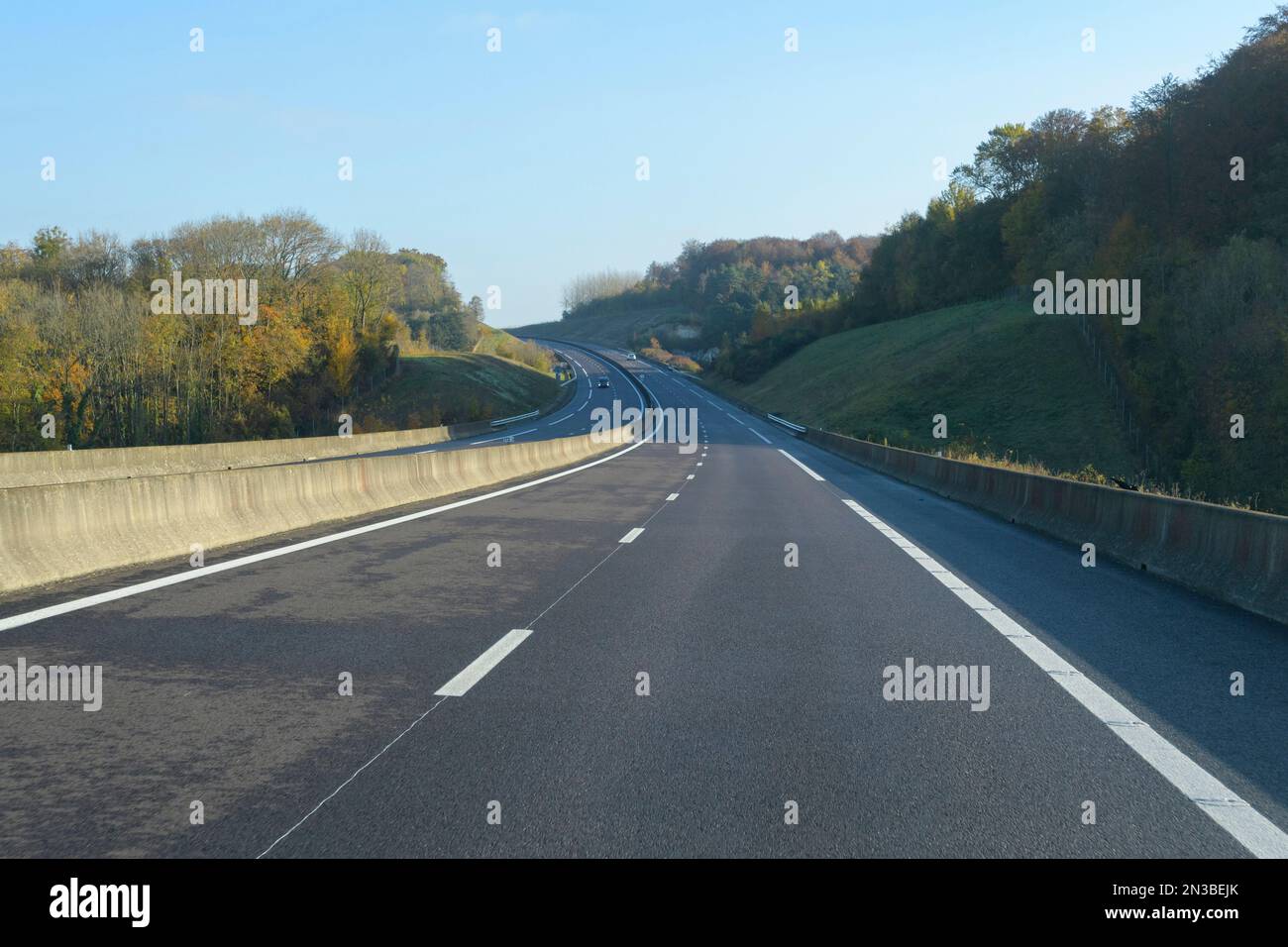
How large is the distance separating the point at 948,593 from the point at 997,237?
11932 cm

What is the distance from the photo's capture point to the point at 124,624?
28.2ft

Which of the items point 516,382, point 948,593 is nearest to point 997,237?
point 516,382

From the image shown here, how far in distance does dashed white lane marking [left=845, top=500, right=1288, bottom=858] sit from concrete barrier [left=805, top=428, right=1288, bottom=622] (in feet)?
7.79

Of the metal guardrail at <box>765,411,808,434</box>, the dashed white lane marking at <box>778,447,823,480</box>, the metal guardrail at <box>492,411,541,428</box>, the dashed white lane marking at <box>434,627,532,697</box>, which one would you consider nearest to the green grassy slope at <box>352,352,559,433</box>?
the metal guardrail at <box>492,411,541,428</box>

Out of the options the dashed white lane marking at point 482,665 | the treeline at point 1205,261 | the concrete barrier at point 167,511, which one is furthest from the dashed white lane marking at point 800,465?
the dashed white lane marking at point 482,665

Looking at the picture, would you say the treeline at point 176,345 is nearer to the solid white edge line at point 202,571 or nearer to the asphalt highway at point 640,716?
the solid white edge line at point 202,571

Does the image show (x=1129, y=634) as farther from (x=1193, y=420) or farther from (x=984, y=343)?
(x=984, y=343)

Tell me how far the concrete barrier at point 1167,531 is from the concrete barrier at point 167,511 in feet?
34.0

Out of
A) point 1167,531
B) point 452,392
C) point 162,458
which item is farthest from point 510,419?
point 1167,531

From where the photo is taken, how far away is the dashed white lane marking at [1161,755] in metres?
4.57

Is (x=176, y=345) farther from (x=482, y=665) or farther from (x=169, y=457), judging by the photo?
(x=482, y=665)

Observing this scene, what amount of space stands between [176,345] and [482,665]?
3218 inches

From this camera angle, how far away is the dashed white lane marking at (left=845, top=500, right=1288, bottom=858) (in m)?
4.57

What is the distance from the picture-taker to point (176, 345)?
82.2 m
